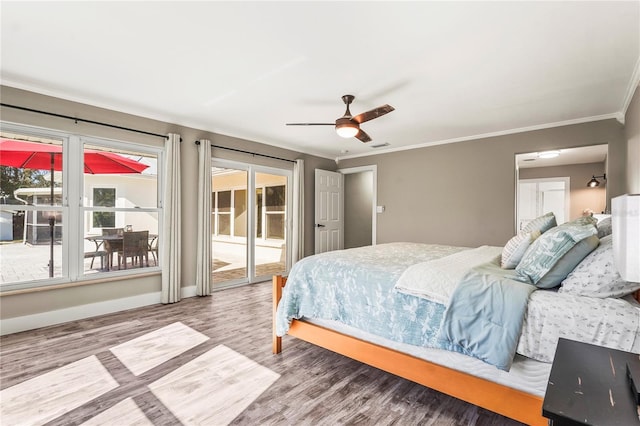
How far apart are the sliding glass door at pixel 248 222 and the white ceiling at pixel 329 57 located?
1.37 meters

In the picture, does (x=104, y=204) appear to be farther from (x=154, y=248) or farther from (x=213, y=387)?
(x=213, y=387)

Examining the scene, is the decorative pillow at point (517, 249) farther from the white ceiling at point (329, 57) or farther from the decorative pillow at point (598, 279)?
the white ceiling at point (329, 57)

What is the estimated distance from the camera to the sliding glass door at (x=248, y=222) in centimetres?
502

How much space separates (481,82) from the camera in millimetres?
2980

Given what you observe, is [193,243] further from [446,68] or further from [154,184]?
[446,68]

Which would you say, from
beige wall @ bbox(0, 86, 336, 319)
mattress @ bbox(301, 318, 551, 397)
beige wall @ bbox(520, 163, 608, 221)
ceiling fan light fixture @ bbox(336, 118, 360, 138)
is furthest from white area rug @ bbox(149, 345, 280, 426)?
beige wall @ bbox(520, 163, 608, 221)

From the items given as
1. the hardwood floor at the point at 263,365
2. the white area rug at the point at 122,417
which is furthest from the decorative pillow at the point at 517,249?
the white area rug at the point at 122,417

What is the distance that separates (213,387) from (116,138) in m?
3.24

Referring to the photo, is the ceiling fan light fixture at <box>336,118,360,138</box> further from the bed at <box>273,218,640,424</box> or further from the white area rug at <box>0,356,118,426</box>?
the white area rug at <box>0,356,118,426</box>

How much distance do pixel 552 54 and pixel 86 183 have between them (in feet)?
16.0

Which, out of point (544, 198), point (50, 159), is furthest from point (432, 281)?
point (544, 198)

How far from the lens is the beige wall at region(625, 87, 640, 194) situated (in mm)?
2902

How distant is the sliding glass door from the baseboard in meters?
1.07

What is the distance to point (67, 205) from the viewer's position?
344 centimetres
